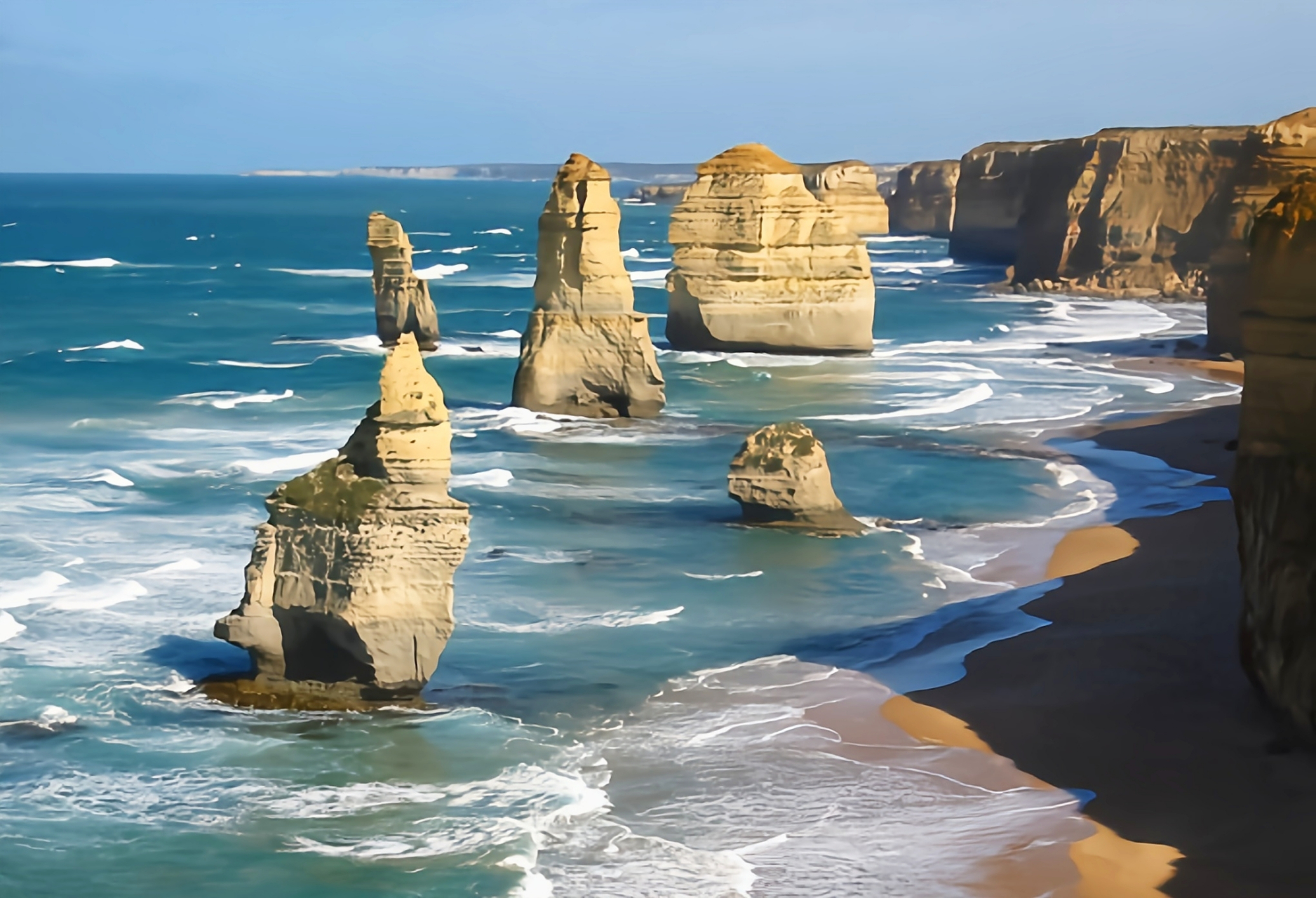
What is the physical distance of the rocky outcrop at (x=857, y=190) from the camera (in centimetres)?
10938

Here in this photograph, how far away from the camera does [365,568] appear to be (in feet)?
48.2

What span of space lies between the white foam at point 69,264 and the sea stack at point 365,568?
7659cm

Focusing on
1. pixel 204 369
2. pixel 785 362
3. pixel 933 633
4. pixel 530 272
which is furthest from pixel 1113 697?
pixel 530 272

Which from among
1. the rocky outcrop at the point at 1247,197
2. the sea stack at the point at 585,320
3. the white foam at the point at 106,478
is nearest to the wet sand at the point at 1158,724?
the sea stack at the point at 585,320

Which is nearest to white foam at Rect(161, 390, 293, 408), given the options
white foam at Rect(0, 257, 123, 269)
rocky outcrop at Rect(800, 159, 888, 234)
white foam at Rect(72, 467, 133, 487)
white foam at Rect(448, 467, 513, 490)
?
white foam at Rect(72, 467, 133, 487)

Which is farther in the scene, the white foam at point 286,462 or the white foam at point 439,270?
the white foam at point 439,270

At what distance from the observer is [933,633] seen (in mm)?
18438

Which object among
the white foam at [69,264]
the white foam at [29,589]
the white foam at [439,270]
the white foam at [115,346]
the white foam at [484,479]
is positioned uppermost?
the white foam at [439,270]

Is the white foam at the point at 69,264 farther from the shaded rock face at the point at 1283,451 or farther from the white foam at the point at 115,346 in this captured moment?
the shaded rock face at the point at 1283,451

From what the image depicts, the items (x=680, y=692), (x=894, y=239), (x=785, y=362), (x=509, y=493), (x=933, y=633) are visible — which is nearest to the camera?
(x=680, y=692)

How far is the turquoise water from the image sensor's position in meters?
12.4

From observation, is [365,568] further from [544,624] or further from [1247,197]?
[1247,197]

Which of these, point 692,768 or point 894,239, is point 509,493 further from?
point 894,239

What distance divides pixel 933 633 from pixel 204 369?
31950mm
